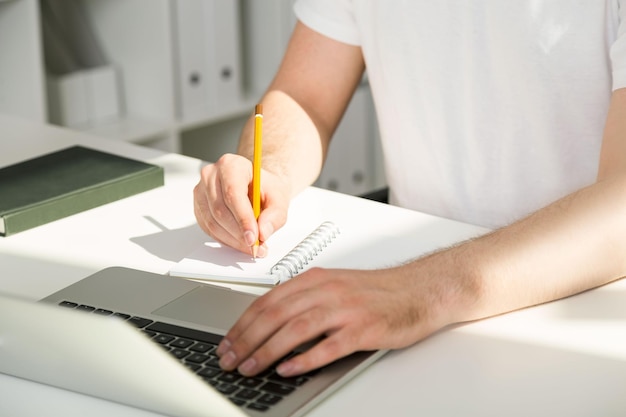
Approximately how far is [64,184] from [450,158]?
2.06ft

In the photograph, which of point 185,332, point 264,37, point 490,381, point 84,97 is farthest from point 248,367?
point 264,37

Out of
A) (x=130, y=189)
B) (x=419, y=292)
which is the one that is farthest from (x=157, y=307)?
(x=130, y=189)

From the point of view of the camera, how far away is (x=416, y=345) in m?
1.06

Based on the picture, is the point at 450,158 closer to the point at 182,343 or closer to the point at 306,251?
the point at 306,251

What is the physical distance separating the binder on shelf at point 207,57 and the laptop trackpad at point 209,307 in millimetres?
1817

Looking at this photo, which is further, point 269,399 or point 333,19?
point 333,19

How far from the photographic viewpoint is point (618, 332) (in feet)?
3.54

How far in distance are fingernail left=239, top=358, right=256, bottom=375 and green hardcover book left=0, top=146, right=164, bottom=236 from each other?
536 millimetres

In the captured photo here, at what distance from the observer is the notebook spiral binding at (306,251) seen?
1.20 m

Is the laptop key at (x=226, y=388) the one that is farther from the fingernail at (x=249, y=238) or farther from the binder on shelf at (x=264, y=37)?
the binder on shelf at (x=264, y=37)

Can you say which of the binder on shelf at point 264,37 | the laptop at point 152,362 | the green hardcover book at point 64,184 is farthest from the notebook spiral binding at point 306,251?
the binder on shelf at point 264,37

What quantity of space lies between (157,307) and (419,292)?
0.28m

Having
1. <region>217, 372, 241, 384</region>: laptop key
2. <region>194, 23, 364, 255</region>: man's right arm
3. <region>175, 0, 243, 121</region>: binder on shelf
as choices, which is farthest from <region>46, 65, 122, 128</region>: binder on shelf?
<region>217, 372, 241, 384</region>: laptop key

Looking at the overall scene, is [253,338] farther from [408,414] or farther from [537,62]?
[537,62]
